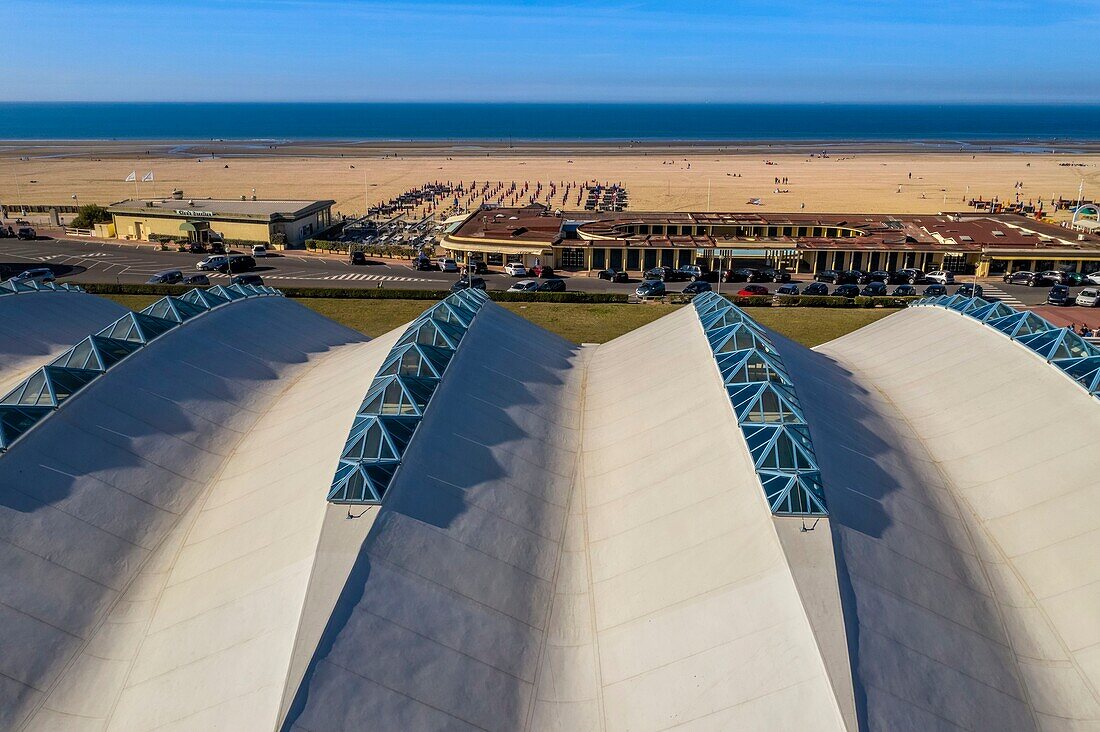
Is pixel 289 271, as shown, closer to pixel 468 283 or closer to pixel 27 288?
pixel 468 283

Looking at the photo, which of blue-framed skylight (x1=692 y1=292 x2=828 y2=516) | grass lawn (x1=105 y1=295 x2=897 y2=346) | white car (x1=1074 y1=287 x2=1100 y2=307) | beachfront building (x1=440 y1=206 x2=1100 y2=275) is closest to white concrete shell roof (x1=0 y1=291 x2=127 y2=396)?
grass lawn (x1=105 y1=295 x2=897 y2=346)

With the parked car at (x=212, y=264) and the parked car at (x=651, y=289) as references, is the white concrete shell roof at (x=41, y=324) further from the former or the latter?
the parked car at (x=651, y=289)

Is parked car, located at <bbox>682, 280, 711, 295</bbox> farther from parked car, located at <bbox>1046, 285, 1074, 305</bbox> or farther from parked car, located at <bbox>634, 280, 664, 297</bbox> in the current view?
parked car, located at <bbox>1046, 285, 1074, 305</bbox>

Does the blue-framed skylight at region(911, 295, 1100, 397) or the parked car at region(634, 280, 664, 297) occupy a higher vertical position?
the blue-framed skylight at region(911, 295, 1100, 397)

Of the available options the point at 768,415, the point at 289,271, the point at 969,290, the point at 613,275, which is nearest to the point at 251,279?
the point at 289,271

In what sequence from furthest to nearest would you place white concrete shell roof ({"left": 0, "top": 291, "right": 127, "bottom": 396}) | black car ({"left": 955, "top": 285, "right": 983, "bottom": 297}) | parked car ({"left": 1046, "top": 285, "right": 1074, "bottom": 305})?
1. black car ({"left": 955, "top": 285, "right": 983, "bottom": 297})
2. parked car ({"left": 1046, "top": 285, "right": 1074, "bottom": 305})
3. white concrete shell roof ({"left": 0, "top": 291, "right": 127, "bottom": 396})

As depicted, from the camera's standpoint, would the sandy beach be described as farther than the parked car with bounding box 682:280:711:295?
Yes

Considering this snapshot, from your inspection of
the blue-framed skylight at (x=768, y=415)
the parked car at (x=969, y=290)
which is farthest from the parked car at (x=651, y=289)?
the blue-framed skylight at (x=768, y=415)
